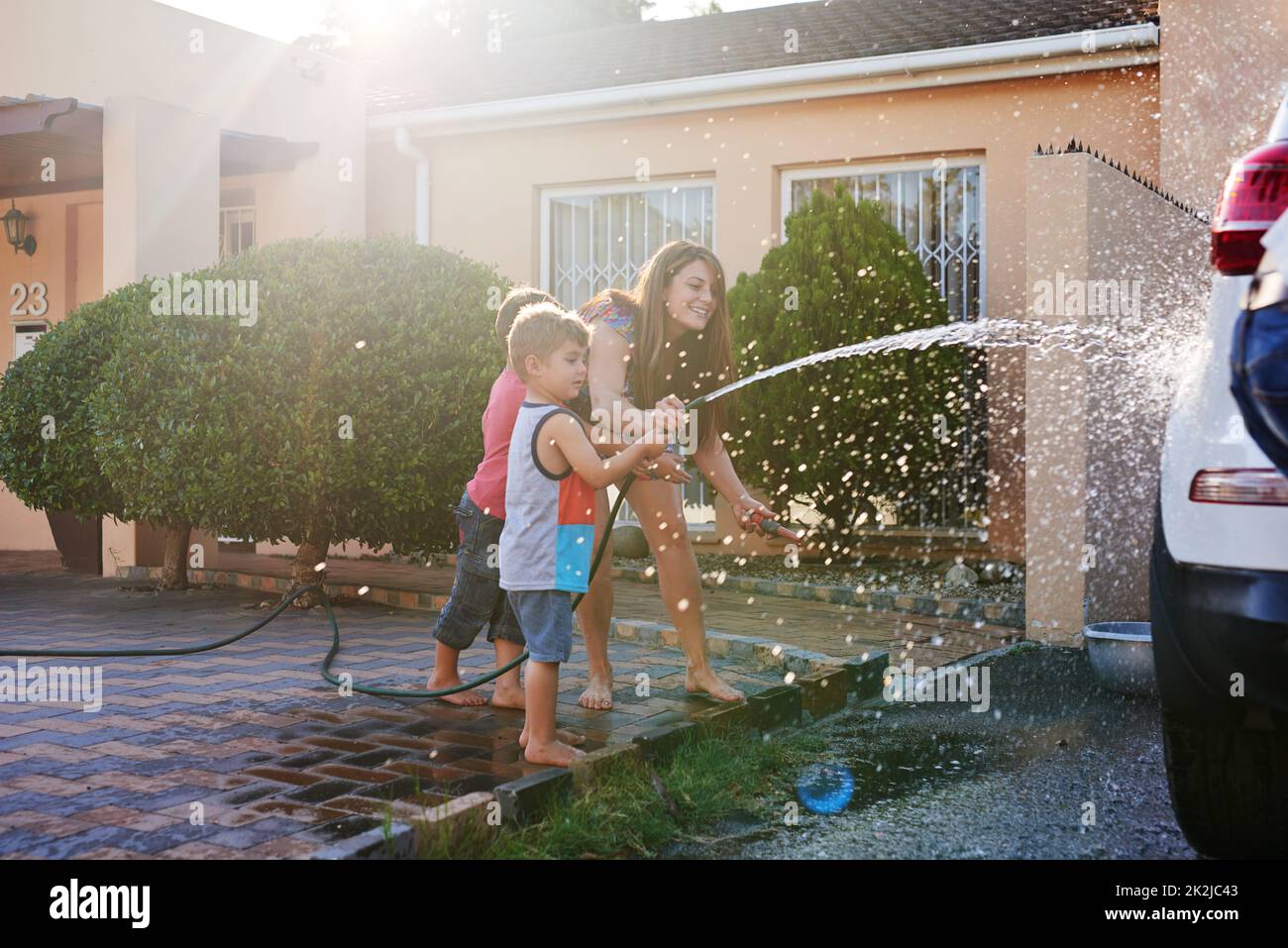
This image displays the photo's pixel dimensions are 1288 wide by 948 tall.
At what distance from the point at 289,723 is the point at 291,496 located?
9.92 feet

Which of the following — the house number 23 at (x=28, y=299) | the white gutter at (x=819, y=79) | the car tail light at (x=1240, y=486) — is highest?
the white gutter at (x=819, y=79)

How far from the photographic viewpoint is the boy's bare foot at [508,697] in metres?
5.00

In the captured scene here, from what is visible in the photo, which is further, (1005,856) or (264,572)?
(264,572)

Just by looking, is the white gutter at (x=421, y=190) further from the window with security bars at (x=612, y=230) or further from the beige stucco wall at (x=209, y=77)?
the window with security bars at (x=612, y=230)

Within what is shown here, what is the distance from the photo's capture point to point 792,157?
11094 mm

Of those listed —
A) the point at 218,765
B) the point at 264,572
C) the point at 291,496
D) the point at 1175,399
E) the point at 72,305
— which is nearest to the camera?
the point at 1175,399

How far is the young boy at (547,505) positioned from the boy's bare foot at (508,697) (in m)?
0.82

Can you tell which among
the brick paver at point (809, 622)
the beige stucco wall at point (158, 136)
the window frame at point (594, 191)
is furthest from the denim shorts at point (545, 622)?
the window frame at point (594, 191)

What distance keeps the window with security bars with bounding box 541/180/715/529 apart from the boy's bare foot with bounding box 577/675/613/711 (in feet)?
19.9

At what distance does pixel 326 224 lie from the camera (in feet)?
39.4

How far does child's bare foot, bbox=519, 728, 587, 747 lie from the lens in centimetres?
426

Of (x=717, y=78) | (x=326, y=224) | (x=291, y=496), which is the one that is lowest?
(x=291, y=496)

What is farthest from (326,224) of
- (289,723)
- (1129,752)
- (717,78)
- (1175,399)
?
(1175,399)
